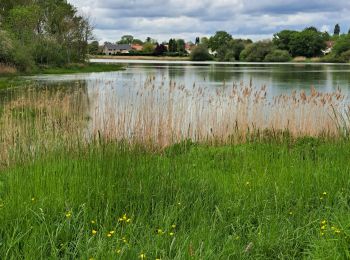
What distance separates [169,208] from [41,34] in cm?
5749

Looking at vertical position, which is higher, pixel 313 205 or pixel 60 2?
pixel 60 2

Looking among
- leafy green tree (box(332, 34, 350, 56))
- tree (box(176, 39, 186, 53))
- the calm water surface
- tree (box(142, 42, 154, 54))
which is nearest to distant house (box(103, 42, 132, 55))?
tree (box(142, 42, 154, 54))

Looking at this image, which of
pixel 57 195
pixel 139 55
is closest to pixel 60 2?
pixel 57 195

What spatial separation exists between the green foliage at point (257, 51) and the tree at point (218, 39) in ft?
81.8

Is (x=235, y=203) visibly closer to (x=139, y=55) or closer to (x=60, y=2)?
(x=60, y=2)

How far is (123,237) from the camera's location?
3.88 meters

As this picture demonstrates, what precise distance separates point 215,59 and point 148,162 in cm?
11906

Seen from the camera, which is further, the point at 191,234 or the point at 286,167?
the point at 286,167

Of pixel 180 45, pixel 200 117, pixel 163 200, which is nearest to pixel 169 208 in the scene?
pixel 163 200

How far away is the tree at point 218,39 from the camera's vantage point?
134m

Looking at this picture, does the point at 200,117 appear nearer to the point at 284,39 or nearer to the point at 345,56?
the point at 345,56

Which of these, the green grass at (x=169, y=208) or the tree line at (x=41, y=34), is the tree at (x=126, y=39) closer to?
the tree line at (x=41, y=34)

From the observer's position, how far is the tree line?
4125 centimetres

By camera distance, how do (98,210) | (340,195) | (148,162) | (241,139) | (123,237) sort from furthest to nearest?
1. (241,139)
2. (148,162)
3. (340,195)
4. (98,210)
5. (123,237)
